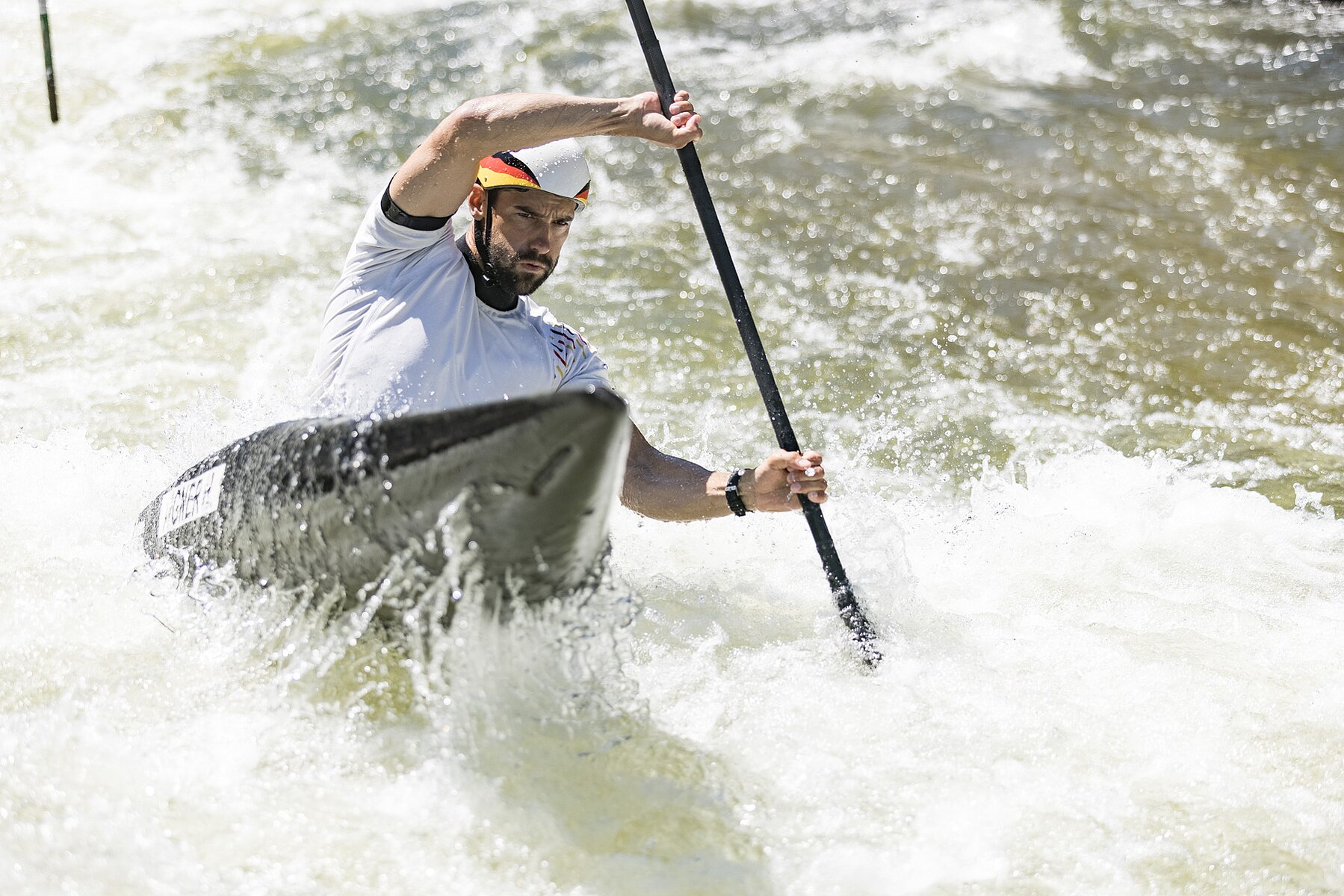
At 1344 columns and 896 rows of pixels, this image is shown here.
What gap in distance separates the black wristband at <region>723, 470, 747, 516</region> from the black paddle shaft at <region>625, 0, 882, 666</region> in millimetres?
168

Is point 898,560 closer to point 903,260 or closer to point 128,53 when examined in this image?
point 903,260

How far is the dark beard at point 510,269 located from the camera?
11.2 ft

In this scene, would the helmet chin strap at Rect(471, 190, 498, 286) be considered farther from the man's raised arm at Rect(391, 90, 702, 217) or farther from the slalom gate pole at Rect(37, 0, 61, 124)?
the slalom gate pole at Rect(37, 0, 61, 124)

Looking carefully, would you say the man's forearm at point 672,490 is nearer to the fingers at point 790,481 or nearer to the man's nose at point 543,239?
the fingers at point 790,481

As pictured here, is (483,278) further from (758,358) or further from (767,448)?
(767,448)

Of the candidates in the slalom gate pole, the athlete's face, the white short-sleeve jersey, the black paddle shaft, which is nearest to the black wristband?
the black paddle shaft

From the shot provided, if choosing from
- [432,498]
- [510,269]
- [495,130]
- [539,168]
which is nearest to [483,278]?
[510,269]

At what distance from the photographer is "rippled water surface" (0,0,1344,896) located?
2730 mm

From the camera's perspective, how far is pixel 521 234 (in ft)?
11.2

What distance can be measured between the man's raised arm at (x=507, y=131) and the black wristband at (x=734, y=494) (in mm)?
906

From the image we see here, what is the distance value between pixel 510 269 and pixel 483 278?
0.09 m

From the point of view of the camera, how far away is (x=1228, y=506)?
4414mm

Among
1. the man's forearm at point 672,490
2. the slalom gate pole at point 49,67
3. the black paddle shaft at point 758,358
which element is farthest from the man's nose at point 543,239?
the slalom gate pole at point 49,67

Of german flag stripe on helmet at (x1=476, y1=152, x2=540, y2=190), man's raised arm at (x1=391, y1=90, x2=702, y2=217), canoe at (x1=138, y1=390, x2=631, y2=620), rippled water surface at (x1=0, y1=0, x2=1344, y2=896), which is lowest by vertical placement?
rippled water surface at (x1=0, y1=0, x2=1344, y2=896)
